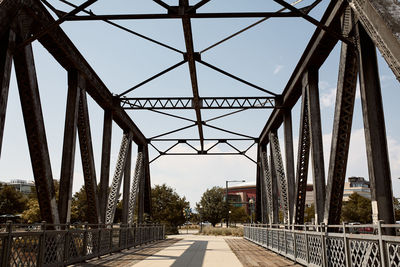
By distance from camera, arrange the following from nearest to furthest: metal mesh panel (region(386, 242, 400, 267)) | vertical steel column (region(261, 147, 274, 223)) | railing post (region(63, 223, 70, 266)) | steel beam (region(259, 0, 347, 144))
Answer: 1. metal mesh panel (region(386, 242, 400, 267))
2. steel beam (region(259, 0, 347, 144))
3. railing post (region(63, 223, 70, 266))
4. vertical steel column (region(261, 147, 274, 223))

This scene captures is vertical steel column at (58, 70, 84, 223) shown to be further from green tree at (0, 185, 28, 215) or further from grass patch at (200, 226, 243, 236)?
green tree at (0, 185, 28, 215)

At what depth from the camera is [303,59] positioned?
12.3 meters

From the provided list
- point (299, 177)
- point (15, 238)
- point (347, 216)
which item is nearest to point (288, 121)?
point (299, 177)

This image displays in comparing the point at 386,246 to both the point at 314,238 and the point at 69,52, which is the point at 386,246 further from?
the point at 69,52

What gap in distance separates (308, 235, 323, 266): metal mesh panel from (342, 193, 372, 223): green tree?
178 ft

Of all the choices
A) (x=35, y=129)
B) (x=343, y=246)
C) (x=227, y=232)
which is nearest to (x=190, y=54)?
(x=35, y=129)

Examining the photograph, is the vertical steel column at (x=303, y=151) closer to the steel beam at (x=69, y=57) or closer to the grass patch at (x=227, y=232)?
the steel beam at (x=69, y=57)

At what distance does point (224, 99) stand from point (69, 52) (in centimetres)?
798

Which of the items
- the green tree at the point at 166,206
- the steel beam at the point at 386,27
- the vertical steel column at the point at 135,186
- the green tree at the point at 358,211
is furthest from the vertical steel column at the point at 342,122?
the green tree at the point at 358,211

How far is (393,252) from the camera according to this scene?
17.5 ft

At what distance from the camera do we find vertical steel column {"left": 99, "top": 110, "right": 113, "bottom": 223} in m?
15.4

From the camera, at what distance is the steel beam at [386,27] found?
17.8ft

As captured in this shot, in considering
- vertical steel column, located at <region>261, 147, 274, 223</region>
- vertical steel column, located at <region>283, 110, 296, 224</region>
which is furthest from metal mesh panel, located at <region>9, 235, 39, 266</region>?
vertical steel column, located at <region>261, 147, 274, 223</region>

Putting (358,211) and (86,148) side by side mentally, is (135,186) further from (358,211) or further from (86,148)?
(358,211)
